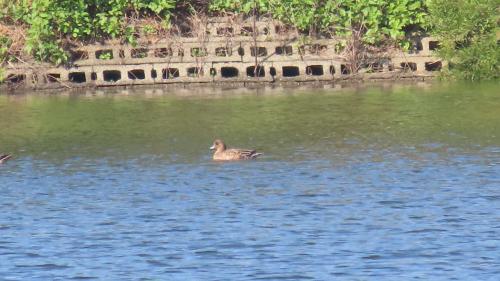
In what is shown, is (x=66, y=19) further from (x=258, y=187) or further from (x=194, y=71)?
(x=258, y=187)

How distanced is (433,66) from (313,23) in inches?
130

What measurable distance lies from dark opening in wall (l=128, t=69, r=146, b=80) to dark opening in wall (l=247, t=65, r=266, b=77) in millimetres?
2753

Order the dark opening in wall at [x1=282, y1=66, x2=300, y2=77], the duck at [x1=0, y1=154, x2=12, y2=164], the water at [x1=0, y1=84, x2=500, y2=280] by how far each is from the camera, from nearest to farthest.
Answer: the water at [x1=0, y1=84, x2=500, y2=280]
the duck at [x1=0, y1=154, x2=12, y2=164]
the dark opening in wall at [x1=282, y1=66, x2=300, y2=77]

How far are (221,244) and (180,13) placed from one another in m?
20.1

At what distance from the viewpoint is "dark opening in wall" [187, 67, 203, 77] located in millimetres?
36188

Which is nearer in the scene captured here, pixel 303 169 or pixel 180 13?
pixel 303 169

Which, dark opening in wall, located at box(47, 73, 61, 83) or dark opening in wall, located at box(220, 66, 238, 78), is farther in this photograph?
dark opening in wall, located at box(220, 66, 238, 78)

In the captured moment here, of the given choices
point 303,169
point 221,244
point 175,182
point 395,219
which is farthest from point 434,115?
point 221,244

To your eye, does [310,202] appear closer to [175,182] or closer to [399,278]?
[175,182]

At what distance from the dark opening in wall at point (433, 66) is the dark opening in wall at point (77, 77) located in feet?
28.6

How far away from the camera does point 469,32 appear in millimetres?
34750

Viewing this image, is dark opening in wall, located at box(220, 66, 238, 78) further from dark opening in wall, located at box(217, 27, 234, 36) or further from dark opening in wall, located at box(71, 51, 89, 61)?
dark opening in wall, located at box(71, 51, 89, 61)

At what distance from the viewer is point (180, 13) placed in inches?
1462

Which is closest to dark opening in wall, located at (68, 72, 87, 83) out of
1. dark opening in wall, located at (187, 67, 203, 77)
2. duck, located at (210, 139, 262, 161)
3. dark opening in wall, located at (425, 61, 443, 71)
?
A: dark opening in wall, located at (187, 67, 203, 77)
